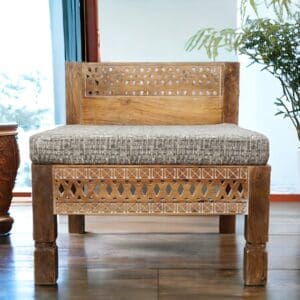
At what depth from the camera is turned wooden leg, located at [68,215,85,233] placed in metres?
1.67

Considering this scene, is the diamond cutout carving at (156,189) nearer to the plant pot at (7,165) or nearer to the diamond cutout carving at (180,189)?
the diamond cutout carving at (180,189)

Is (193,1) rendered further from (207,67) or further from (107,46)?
(207,67)

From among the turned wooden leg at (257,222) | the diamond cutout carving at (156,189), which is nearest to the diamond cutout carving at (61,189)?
the diamond cutout carving at (156,189)

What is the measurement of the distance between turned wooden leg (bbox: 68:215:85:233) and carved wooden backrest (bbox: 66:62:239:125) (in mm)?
368

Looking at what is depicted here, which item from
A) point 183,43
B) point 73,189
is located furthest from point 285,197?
point 73,189

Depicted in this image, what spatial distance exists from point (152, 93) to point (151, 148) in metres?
0.53

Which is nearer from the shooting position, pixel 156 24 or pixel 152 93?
pixel 152 93

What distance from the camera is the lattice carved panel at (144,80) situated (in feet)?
5.18

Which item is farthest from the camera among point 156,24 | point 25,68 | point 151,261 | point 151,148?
point 25,68

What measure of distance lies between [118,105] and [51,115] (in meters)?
0.97

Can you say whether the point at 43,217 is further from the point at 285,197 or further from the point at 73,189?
the point at 285,197

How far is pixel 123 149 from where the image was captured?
1.10 m

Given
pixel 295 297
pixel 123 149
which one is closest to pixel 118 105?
pixel 123 149

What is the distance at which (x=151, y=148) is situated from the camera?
109cm
